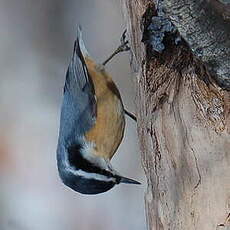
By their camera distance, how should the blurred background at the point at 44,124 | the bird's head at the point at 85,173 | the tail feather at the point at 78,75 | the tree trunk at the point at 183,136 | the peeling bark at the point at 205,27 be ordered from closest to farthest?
the peeling bark at the point at 205,27, the tree trunk at the point at 183,136, the bird's head at the point at 85,173, the tail feather at the point at 78,75, the blurred background at the point at 44,124

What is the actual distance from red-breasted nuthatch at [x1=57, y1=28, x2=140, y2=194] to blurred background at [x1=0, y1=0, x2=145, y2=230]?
1.32 ft

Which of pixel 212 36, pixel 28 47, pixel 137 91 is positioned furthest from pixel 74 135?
pixel 212 36

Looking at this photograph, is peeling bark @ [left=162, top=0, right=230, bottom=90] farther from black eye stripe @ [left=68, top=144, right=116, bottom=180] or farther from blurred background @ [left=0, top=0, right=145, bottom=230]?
blurred background @ [left=0, top=0, right=145, bottom=230]

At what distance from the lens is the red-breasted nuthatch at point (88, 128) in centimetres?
159

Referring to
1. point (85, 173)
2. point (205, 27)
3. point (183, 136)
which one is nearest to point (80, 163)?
point (85, 173)

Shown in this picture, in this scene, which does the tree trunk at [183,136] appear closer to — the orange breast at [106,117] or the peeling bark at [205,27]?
the peeling bark at [205,27]

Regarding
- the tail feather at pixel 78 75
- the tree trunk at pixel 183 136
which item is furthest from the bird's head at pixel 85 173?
the tree trunk at pixel 183 136

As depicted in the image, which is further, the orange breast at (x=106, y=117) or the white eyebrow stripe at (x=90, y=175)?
the orange breast at (x=106, y=117)

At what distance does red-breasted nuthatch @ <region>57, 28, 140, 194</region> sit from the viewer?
5.23ft

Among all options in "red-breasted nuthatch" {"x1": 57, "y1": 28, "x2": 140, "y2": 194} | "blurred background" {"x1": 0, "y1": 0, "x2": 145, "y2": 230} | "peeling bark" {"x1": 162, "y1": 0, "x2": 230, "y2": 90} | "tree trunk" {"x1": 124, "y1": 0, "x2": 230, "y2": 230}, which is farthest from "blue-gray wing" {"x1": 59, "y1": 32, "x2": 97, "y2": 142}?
"peeling bark" {"x1": 162, "y1": 0, "x2": 230, "y2": 90}

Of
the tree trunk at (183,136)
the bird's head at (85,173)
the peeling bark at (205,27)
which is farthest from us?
the bird's head at (85,173)

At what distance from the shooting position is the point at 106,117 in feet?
5.64

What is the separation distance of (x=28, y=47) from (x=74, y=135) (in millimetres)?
672

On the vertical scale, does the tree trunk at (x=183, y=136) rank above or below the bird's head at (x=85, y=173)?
above
